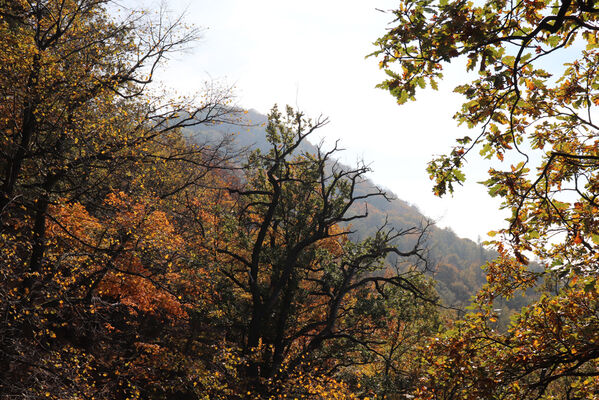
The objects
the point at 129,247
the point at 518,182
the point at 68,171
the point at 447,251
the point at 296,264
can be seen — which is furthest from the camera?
the point at 447,251

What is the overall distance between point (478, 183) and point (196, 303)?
42.3 ft

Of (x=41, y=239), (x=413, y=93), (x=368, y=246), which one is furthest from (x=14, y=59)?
(x=368, y=246)

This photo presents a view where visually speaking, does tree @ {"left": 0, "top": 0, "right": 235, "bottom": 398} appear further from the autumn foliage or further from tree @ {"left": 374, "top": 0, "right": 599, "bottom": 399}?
tree @ {"left": 374, "top": 0, "right": 599, "bottom": 399}

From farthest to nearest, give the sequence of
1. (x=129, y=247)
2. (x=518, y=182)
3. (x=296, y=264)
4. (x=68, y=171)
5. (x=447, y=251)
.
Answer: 1. (x=447, y=251)
2. (x=296, y=264)
3. (x=129, y=247)
4. (x=68, y=171)
5. (x=518, y=182)

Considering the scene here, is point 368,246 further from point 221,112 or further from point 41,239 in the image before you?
point 41,239

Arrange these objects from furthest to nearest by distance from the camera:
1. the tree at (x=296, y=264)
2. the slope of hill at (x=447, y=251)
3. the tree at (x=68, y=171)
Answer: the slope of hill at (x=447, y=251), the tree at (x=296, y=264), the tree at (x=68, y=171)

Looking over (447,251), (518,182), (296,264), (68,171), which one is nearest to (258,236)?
(296,264)

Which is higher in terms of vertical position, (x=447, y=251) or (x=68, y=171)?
(x=447, y=251)

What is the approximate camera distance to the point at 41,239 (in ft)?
30.9

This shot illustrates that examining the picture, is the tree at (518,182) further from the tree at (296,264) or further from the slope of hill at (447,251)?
the slope of hill at (447,251)

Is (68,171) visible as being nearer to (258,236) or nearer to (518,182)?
(258,236)

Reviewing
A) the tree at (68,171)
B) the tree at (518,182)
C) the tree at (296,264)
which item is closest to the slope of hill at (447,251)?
the tree at (296,264)

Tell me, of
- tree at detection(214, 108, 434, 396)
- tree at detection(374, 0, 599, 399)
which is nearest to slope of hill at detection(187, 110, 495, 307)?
tree at detection(214, 108, 434, 396)

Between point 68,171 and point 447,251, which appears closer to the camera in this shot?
point 68,171
